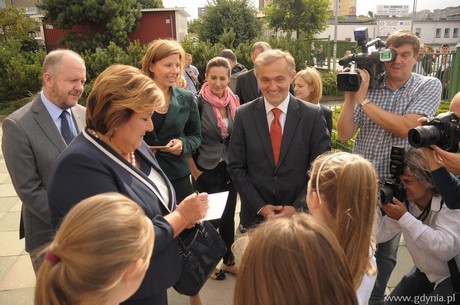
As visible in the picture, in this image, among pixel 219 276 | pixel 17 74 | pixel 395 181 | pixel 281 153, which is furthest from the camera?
pixel 17 74

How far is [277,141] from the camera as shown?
8.73 ft

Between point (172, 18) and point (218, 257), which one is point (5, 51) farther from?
point (218, 257)

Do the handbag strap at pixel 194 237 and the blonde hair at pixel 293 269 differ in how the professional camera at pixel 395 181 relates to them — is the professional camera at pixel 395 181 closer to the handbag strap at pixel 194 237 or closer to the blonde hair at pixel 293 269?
the handbag strap at pixel 194 237

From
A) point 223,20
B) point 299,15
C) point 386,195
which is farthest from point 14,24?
point 386,195

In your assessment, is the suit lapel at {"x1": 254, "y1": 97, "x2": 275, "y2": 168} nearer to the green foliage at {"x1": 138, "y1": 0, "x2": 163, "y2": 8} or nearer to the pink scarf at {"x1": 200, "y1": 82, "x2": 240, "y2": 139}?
the pink scarf at {"x1": 200, "y1": 82, "x2": 240, "y2": 139}

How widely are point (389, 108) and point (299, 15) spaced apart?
2294cm

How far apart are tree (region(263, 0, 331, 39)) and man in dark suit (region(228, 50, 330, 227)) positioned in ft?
72.1

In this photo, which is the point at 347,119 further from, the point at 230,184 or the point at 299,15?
the point at 299,15

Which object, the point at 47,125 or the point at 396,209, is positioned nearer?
the point at 396,209

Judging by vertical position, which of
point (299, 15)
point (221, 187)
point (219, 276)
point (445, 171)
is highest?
point (299, 15)

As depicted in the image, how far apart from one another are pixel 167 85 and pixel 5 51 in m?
13.0

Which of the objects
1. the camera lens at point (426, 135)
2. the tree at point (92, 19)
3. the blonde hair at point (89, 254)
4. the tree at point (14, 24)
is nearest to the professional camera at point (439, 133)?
the camera lens at point (426, 135)

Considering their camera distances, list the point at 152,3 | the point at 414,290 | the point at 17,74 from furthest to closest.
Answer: the point at 152,3 < the point at 17,74 < the point at 414,290

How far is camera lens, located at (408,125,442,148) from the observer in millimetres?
1973
